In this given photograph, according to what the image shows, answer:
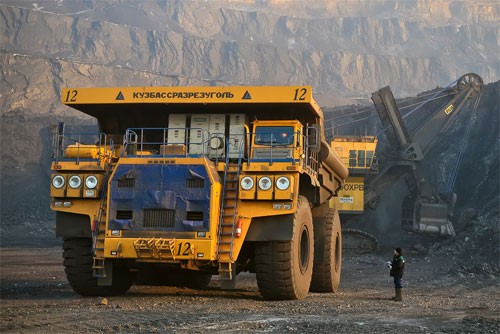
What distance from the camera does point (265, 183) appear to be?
1384 cm

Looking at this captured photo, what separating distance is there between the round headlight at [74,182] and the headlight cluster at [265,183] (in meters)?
2.86

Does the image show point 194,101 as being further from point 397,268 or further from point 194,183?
point 397,268

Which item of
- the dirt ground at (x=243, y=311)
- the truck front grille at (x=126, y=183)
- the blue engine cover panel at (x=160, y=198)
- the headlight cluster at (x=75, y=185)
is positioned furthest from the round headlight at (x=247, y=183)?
the headlight cluster at (x=75, y=185)

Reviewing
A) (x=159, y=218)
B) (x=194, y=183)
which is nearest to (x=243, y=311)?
(x=159, y=218)

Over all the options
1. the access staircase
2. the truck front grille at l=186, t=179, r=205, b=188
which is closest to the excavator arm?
the access staircase

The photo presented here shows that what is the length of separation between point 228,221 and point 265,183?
895 mm

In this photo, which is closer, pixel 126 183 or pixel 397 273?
pixel 126 183

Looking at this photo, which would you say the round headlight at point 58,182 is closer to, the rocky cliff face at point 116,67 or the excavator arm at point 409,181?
the excavator arm at point 409,181

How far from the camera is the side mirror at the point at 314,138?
49.7 feet

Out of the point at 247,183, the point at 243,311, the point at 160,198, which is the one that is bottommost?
the point at 243,311

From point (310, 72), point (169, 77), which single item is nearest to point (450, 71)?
point (310, 72)

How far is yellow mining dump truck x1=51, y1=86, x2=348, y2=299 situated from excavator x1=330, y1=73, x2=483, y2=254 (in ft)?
65.0

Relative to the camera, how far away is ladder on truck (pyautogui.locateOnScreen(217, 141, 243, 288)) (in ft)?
44.7

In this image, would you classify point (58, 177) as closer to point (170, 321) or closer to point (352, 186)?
point (170, 321)
